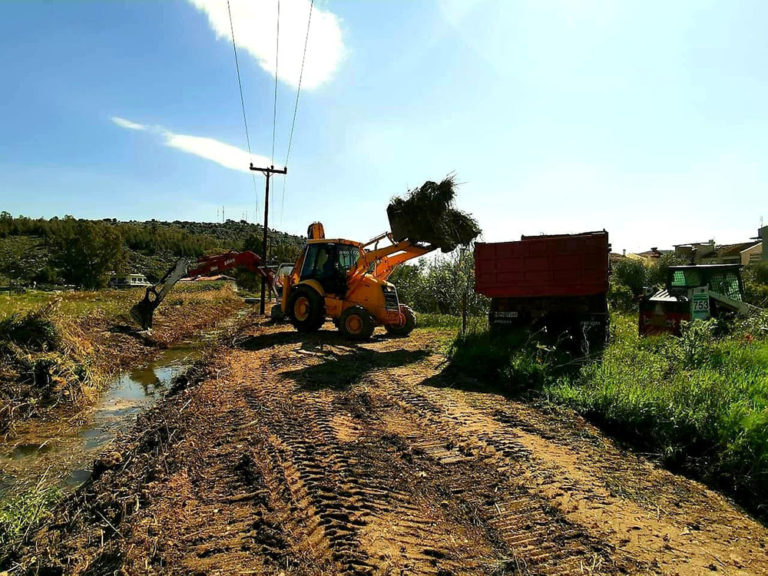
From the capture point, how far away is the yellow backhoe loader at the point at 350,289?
40.6 ft

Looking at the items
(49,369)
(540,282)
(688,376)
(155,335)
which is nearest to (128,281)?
(155,335)

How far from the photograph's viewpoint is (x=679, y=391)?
17.6ft

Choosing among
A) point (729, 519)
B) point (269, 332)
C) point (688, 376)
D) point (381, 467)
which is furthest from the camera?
point (269, 332)

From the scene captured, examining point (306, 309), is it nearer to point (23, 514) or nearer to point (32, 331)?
point (32, 331)

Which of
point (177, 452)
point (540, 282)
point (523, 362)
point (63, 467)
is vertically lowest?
point (63, 467)

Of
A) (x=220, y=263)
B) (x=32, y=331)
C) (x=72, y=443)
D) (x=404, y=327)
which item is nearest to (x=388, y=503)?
(x=72, y=443)

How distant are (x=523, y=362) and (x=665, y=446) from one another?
3040 millimetres

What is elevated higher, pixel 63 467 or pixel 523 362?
pixel 523 362

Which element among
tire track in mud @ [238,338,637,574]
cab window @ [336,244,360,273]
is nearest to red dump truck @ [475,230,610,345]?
cab window @ [336,244,360,273]

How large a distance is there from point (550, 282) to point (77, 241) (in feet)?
174

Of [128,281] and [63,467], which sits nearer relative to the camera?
[63,467]

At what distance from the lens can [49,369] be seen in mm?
7801

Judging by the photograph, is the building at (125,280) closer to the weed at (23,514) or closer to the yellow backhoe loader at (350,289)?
the yellow backhoe loader at (350,289)

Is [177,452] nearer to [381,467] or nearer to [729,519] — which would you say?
[381,467]
